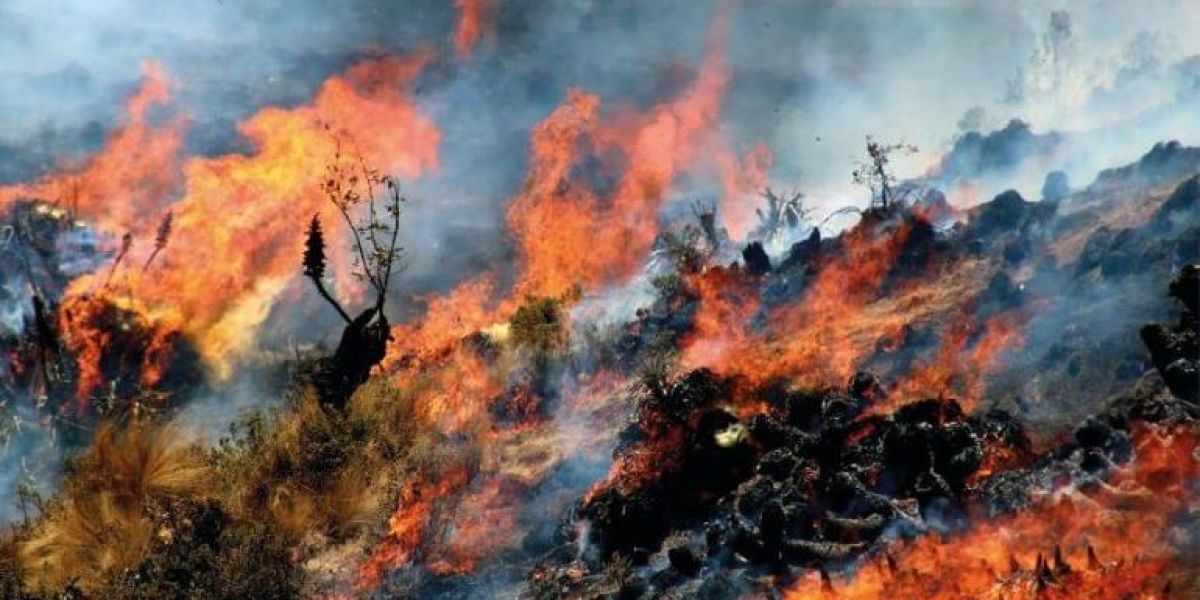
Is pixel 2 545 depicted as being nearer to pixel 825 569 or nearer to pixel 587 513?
pixel 587 513

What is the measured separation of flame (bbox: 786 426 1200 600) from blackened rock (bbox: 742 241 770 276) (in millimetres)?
13529

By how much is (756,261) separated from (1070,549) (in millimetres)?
15123

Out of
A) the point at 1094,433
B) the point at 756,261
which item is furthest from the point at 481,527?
the point at 756,261

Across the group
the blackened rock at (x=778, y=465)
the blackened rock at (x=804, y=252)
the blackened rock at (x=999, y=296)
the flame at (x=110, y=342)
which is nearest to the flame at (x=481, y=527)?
the blackened rock at (x=778, y=465)

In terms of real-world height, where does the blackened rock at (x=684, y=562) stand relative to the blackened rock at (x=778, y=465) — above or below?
below

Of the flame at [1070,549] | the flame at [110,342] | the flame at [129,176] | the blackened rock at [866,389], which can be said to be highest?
the flame at [129,176]

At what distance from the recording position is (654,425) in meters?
14.6

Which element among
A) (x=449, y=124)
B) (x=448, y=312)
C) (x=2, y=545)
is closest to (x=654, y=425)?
(x=2, y=545)

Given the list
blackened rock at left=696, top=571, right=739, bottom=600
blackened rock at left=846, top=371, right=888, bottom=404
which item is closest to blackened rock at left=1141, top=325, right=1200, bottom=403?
blackened rock at left=846, top=371, right=888, bottom=404

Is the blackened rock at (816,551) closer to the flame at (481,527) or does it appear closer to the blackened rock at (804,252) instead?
the flame at (481,527)

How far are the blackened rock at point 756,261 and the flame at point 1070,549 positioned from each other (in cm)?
1353

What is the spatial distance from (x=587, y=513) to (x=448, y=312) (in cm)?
2553

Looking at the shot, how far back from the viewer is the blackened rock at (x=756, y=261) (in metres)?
23.4

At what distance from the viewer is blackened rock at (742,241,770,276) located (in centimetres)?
2341
